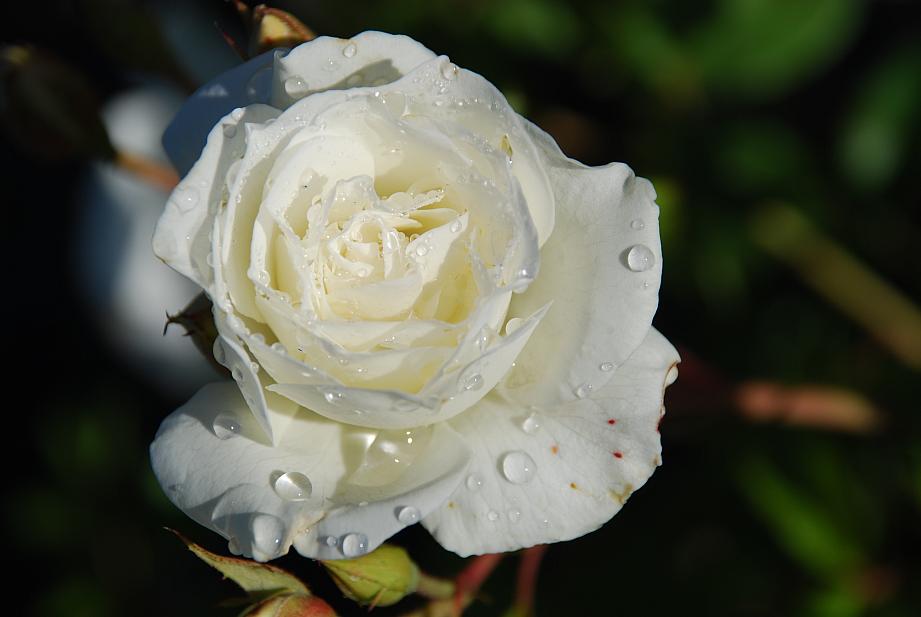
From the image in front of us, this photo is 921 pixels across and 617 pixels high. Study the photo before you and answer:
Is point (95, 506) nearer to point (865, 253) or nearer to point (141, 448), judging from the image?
point (141, 448)

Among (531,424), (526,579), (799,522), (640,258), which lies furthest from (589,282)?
(799,522)

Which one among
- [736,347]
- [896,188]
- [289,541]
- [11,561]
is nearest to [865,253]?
[896,188]

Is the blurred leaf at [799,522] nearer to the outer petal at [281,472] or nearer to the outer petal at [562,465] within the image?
the outer petal at [562,465]

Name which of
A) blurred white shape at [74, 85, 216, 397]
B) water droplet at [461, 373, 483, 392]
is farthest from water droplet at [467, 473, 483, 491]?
blurred white shape at [74, 85, 216, 397]

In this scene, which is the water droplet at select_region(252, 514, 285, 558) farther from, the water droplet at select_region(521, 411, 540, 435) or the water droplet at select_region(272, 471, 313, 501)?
the water droplet at select_region(521, 411, 540, 435)

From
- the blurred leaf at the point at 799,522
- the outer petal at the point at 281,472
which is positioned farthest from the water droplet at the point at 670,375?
the blurred leaf at the point at 799,522
